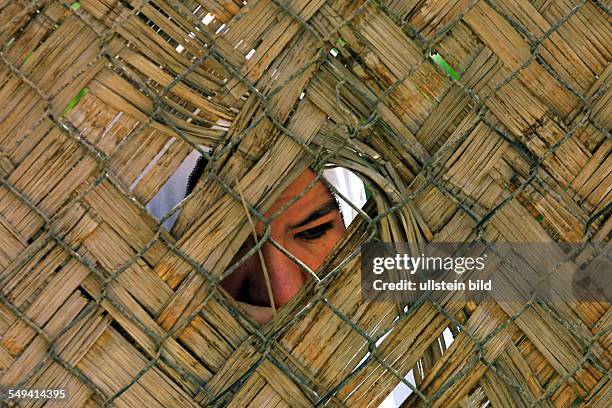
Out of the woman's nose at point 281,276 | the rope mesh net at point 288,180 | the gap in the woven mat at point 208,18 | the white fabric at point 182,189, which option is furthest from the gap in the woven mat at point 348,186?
the gap in the woven mat at point 208,18

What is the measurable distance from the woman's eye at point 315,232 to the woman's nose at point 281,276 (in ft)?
0.26

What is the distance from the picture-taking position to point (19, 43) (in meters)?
1.16

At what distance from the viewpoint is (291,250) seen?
1789 millimetres

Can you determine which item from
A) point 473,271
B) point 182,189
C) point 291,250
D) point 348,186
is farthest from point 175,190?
point 473,271

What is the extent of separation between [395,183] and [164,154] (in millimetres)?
369

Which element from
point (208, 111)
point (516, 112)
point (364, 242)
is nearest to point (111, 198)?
point (208, 111)

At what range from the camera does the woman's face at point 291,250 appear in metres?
1.75

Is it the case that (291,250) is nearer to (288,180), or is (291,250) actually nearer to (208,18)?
(288,180)

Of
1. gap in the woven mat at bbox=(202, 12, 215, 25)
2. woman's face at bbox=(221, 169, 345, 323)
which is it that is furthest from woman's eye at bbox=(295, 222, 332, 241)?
gap in the woven mat at bbox=(202, 12, 215, 25)

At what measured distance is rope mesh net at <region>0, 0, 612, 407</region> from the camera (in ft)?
3.85

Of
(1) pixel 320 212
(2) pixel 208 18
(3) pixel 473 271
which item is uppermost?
(2) pixel 208 18

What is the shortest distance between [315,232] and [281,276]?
0.15m

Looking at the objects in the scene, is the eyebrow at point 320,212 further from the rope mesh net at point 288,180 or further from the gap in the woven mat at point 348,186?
the rope mesh net at point 288,180

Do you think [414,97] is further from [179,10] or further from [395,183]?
[179,10]
